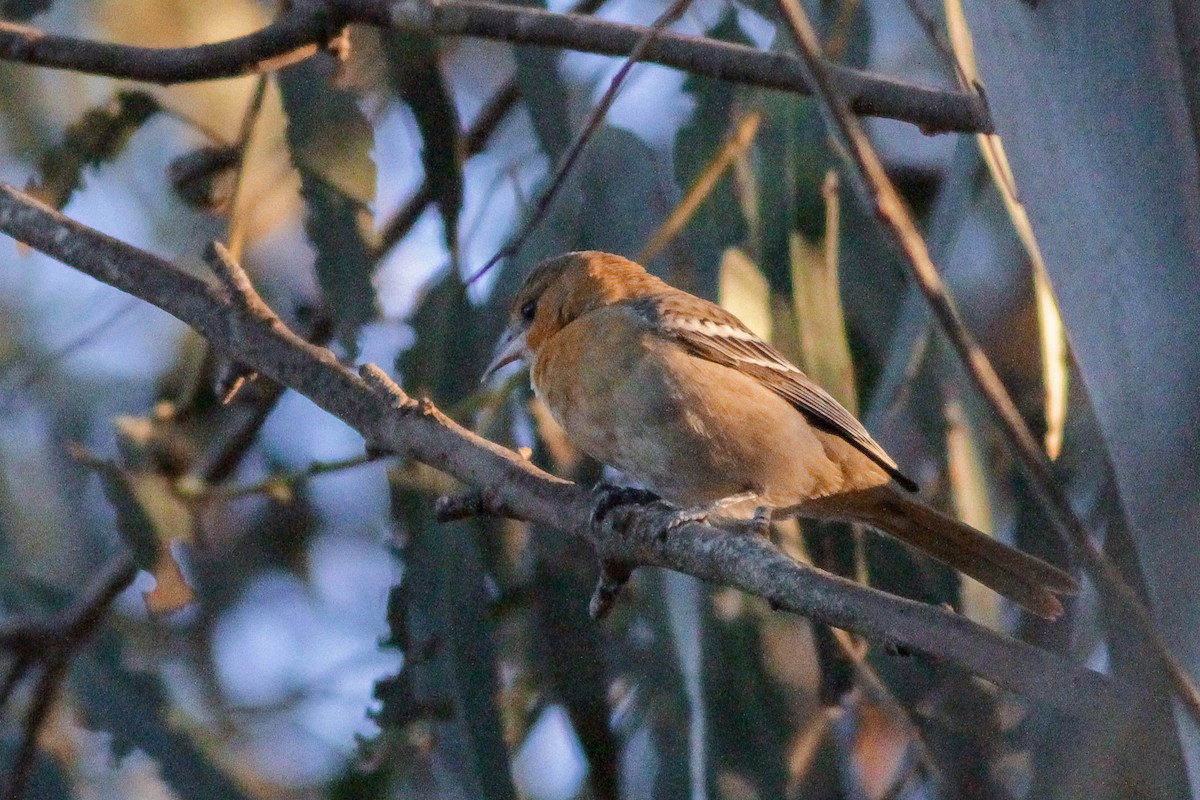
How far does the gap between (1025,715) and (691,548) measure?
69.6 inches

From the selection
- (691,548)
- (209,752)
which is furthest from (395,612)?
(691,548)

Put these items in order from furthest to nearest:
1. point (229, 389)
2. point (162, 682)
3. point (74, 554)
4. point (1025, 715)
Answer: point (74, 554)
point (162, 682)
point (1025, 715)
point (229, 389)

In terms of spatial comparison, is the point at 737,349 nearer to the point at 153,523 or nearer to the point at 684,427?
the point at 684,427

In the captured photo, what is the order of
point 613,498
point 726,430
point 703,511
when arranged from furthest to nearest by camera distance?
point 726,430
point 703,511
point 613,498

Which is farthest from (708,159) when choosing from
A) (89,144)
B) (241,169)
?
(89,144)

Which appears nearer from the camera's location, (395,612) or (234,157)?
(395,612)

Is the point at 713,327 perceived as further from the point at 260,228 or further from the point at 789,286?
the point at 260,228

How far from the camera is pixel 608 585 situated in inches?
99.9

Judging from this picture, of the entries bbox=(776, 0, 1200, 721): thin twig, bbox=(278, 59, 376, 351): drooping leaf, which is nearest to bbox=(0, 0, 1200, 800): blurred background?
bbox=(278, 59, 376, 351): drooping leaf

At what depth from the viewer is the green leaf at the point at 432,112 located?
3.81 m

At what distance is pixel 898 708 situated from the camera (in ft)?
11.0

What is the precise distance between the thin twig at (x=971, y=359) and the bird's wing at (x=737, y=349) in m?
2.06

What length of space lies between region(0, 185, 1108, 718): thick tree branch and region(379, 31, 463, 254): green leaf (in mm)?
1147

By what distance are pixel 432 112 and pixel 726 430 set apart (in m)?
1.35
